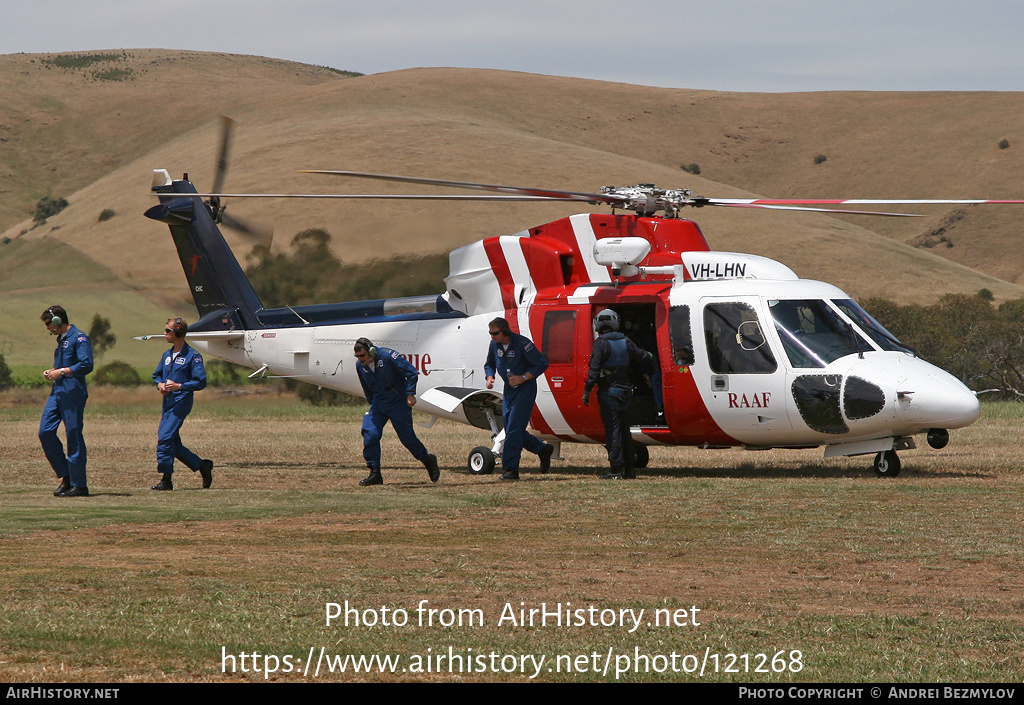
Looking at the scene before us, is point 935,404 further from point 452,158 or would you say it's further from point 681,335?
point 452,158

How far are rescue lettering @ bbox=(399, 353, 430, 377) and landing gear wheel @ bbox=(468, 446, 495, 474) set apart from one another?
5.50ft

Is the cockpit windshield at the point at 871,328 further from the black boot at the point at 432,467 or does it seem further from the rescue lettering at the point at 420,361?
the rescue lettering at the point at 420,361

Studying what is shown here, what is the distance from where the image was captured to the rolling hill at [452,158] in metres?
52.1

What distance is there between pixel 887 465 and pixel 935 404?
48.3 inches

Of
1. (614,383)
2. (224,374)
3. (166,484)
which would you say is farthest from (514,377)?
(224,374)

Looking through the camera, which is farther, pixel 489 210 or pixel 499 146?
pixel 499 146

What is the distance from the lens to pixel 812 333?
14797 mm

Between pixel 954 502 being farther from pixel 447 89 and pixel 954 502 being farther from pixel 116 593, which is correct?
pixel 447 89

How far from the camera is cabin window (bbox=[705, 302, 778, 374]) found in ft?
48.9

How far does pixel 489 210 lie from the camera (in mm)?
56469

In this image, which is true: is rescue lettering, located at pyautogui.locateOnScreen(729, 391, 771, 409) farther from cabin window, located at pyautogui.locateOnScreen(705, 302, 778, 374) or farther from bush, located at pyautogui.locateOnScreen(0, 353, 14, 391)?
bush, located at pyautogui.locateOnScreen(0, 353, 14, 391)

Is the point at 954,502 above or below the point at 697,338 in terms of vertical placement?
below
